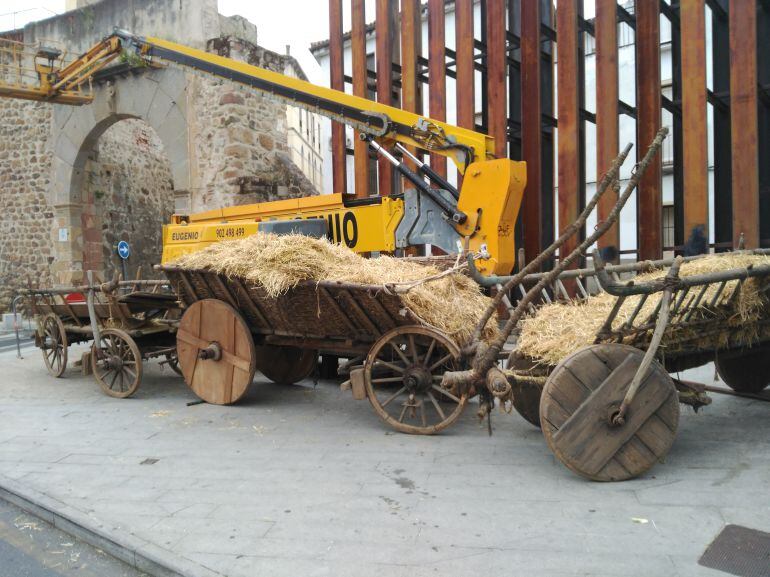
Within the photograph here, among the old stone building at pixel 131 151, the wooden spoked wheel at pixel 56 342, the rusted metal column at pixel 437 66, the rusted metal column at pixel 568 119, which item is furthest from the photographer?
the old stone building at pixel 131 151

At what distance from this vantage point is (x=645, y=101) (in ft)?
28.8

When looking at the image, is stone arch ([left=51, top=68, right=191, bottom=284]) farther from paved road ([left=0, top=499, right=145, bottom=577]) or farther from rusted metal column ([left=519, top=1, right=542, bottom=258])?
paved road ([left=0, top=499, right=145, bottom=577])

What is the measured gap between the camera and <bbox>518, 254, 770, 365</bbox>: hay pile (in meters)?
4.00

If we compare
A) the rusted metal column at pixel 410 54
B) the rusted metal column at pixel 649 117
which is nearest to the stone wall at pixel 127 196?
the rusted metal column at pixel 410 54

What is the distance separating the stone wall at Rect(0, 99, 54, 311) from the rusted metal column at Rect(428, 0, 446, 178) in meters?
11.1

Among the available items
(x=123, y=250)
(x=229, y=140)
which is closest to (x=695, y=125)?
(x=229, y=140)

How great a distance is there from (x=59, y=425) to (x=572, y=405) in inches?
186

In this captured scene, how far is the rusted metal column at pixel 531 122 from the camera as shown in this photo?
399 inches

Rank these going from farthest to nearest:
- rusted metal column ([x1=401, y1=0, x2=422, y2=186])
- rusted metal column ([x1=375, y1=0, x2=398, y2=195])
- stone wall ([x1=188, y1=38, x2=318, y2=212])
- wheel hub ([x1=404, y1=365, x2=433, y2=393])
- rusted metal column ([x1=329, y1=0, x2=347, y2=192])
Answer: stone wall ([x1=188, y1=38, x2=318, y2=212]), rusted metal column ([x1=329, y1=0, x2=347, y2=192]), rusted metal column ([x1=375, y1=0, x2=398, y2=195]), rusted metal column ([x1=401, y1=0, x2=422, y2=186]), wheel hub ([x1=404, y1=365, x2=433, y2=393])

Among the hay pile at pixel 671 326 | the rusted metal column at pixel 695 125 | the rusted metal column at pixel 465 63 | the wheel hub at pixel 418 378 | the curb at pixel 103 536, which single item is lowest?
the curb at pixel 103 536

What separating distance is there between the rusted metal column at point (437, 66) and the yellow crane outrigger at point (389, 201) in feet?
7.54

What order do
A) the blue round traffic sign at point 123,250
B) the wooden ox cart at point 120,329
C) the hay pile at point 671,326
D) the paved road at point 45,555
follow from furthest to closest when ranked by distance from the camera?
1. the blue round traffic sign at point 123,250
2. the wooden ox cart at point 120,329
3. the hay pile at point 671,326
4. the paved road at point 45,555

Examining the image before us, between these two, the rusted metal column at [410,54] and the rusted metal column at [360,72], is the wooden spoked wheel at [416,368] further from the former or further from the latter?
the rusted metal column at [360,72]

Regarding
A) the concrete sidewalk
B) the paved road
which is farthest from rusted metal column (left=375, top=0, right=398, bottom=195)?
the paved road
